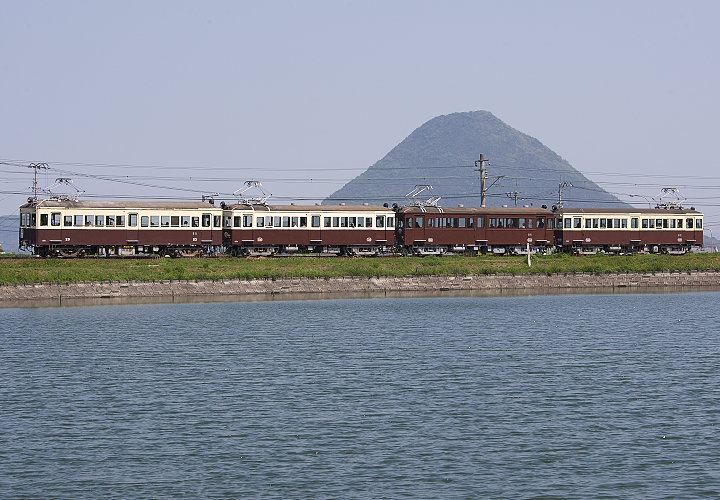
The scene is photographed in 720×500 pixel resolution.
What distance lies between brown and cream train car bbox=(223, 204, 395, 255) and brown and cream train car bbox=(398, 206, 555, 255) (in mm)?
2243

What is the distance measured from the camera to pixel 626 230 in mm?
95188

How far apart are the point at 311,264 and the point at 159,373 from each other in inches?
1723

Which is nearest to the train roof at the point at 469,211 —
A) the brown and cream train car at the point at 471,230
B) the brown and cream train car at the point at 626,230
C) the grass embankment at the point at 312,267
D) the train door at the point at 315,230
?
the brown and cream train car at the point at 471,230

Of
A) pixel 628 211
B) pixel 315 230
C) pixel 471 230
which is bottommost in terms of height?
pixel 315 230

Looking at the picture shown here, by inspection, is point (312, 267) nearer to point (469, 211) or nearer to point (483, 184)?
point (469, 211)

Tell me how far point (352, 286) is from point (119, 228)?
19150 mm

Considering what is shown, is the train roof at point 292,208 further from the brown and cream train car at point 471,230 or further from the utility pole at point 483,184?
the utility pole at point 483,184

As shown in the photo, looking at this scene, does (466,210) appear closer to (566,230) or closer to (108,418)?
(566,230)

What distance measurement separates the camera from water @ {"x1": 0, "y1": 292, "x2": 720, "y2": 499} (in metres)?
22.4

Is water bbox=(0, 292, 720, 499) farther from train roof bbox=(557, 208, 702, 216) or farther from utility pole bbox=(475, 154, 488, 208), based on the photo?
utility pole bbox=(475, 154, 488, 208)

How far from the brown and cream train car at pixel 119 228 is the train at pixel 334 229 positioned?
8 centimetres

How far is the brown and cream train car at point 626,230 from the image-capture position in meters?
94.1

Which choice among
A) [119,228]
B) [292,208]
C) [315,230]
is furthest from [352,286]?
[119,228]

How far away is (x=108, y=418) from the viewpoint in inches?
1134
